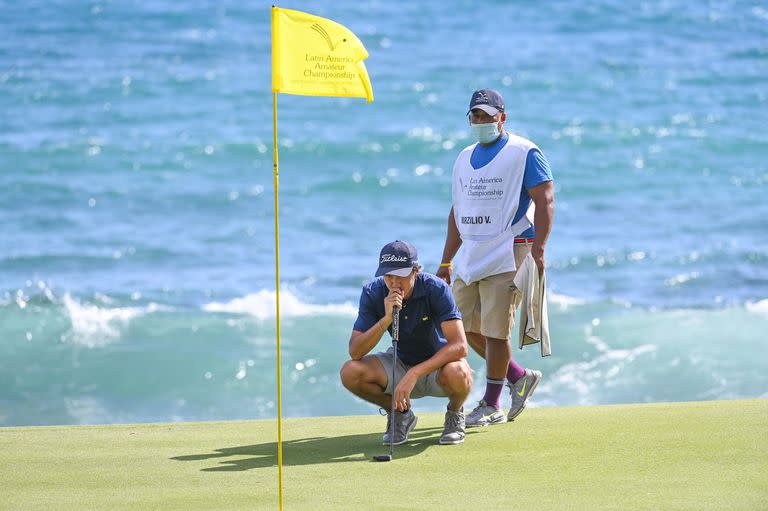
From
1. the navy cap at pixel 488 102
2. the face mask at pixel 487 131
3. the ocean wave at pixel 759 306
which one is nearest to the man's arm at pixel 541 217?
the face mask at pixel 487 131

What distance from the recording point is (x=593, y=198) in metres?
18.8

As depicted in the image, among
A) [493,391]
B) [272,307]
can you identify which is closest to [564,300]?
[272,307]

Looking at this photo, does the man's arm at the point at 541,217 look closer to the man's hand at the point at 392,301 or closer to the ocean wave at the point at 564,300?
the man's hand at the point at 392,301

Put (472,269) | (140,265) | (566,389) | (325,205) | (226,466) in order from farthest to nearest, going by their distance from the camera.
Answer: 1. (325,205)
2. (140,265)
3. (566,389)
4. (472,269)
5. (226,466)

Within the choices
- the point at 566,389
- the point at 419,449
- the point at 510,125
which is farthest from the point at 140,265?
the point at 419,449

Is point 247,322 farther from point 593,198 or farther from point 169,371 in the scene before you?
point 593,198

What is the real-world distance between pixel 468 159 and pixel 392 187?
12.3 metres

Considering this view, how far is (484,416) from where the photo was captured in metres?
7.07

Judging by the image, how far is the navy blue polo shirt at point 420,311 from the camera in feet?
21.0

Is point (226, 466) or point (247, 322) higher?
point (226, 466)

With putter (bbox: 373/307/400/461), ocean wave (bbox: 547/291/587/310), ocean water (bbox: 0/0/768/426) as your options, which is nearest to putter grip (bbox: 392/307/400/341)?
putter (bbox: 373/307/400/461)

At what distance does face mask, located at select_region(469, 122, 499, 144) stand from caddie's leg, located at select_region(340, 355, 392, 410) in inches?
52.9

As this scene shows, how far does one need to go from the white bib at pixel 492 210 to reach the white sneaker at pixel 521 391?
2.11ft

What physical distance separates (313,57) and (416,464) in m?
1.93
